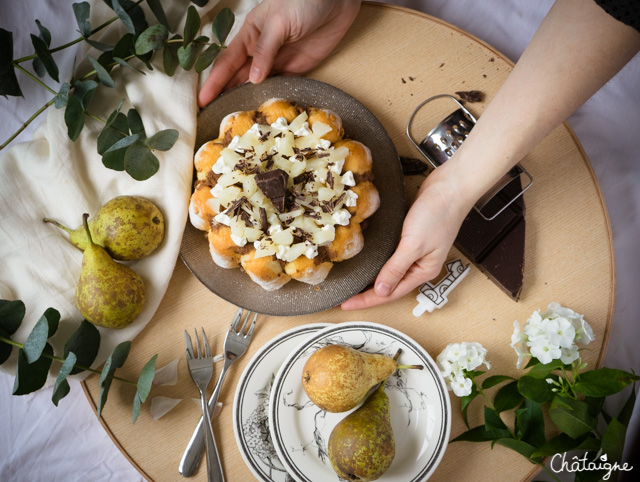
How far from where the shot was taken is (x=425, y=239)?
1.26 meters

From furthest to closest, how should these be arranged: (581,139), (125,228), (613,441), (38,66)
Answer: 1. (581,139)
2. (38,66)
3. (125,228)
4. (613,441)

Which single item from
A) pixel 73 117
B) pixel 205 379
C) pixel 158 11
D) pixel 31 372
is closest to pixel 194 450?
pixel 205 379

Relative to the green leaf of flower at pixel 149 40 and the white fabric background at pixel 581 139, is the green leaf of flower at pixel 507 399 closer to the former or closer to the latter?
the white fabric background at pixel 581 139

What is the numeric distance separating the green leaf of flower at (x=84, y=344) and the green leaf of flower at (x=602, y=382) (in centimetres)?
122

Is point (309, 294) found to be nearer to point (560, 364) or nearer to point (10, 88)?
point (560, 364)

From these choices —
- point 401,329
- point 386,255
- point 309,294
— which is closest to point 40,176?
point 309,294

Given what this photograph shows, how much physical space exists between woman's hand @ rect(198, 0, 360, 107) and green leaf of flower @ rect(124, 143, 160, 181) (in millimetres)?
239

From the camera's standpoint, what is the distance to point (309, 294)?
134cm

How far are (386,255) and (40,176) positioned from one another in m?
0.94

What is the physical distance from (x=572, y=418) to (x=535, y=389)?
102mm

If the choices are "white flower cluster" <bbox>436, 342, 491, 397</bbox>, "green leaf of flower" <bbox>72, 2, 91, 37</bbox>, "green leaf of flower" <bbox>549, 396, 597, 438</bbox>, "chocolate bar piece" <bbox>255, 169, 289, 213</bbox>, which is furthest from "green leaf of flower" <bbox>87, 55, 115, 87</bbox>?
"green leaf of flower" <bbox>549, 396, 597, 438</bbox>

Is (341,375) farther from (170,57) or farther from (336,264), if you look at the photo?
(170,57)

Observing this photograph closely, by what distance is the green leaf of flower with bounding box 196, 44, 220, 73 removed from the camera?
1336 mm

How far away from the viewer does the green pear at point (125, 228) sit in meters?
1.24
